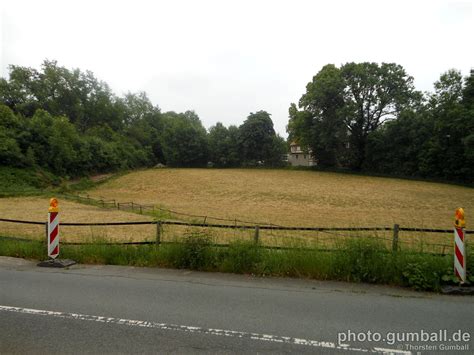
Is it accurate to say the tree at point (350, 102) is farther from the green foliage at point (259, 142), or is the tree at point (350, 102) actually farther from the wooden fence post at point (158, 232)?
the wooden fence post at point (158, 232)

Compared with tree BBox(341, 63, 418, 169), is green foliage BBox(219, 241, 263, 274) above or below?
below

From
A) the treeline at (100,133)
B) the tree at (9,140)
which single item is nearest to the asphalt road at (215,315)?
the tree at (9,140)

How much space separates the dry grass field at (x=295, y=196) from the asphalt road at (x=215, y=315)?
14.5 meters

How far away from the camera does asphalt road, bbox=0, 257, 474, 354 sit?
3350 mm

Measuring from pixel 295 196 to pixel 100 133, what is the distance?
47.6m

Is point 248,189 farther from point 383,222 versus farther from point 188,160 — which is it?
point 188,160

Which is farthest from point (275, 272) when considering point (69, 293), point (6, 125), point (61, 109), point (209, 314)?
point (61, 109)

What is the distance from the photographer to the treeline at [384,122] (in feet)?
143

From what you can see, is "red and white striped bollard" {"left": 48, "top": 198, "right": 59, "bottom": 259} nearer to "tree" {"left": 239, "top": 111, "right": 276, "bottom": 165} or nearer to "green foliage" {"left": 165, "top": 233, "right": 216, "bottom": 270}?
"green foliage" {"left": 165, "top": 233, "right": 216, "bottom": 270}

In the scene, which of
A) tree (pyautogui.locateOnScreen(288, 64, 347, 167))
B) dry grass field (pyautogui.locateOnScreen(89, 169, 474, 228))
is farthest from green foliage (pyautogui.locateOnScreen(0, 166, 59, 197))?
tree (pyautogui.locateOnScreen(288, 64, 347, 167))

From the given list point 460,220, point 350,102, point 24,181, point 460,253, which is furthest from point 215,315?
point 350,102

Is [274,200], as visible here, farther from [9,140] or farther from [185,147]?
[185,147]

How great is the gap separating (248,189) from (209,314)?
38.0 metres

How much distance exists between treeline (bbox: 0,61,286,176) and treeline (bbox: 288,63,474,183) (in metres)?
15.9
